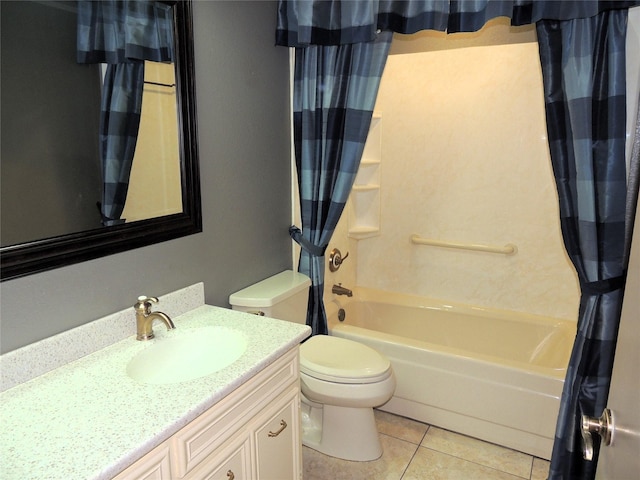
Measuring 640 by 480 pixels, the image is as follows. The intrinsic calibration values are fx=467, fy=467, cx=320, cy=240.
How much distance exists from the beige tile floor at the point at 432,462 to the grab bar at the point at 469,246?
46.2 inches

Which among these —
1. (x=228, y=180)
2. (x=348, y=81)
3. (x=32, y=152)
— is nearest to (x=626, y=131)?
(x=348, y=81)

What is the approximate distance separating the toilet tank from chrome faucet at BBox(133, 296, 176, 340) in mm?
528

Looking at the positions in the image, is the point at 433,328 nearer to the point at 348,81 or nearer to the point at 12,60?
the point at 348,81

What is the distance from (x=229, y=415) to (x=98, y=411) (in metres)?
0.35

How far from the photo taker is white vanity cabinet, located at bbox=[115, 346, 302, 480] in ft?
3.76

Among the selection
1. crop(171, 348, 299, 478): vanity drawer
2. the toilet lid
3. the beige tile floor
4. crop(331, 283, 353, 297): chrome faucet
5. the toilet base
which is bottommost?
the beige tile floor

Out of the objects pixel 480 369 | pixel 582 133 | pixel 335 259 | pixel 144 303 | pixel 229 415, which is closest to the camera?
pixel 229 415

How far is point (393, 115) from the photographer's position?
10.4 ft

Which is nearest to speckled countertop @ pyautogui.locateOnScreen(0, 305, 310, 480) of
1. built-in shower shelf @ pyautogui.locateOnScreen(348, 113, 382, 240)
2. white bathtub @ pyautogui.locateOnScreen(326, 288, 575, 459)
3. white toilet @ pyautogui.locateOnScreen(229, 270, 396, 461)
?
white toilet @ pyautogui.locateOnScreen(229, 270, 396, 461)

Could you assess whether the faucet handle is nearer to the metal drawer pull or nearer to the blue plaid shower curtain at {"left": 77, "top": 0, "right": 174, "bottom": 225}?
the blue plaid shower curtain at {"left": 77, "top": 0, "right": 174, "bottom": 225}

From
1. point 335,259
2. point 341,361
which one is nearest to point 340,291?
point 335,259

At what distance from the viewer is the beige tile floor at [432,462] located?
2.14 metres

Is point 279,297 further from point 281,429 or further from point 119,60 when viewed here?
point 119,60

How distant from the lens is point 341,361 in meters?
2.19
